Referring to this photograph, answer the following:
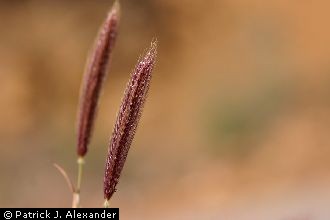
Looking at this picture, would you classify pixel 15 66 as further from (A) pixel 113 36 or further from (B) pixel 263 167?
(A) pixel 113 36

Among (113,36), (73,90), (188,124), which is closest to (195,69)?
(188,124)

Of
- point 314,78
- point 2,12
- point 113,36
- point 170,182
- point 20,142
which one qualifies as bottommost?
point 113,36
